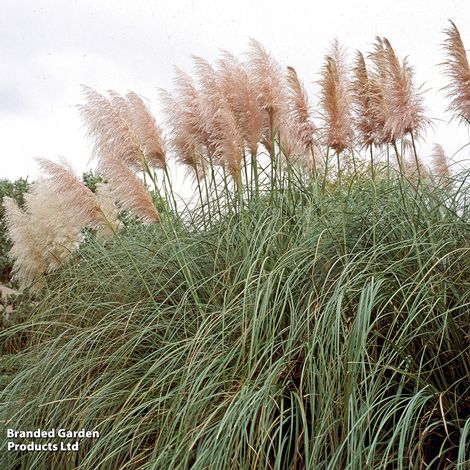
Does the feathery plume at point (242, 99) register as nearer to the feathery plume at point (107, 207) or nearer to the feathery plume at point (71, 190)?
the feathery plume at point (71, 190)

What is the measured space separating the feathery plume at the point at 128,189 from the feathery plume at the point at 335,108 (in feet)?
3.63

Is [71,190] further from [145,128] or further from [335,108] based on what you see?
[335,108]

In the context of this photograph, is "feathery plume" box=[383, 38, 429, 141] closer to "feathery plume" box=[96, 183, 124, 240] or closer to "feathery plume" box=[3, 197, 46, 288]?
"feathery plume" box=[96, 183, 124, 240]

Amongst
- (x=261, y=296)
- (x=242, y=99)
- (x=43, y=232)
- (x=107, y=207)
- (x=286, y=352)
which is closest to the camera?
(x=286, y=352)

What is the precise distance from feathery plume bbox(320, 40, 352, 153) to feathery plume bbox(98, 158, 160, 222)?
1107mm

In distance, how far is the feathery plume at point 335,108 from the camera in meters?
4.42

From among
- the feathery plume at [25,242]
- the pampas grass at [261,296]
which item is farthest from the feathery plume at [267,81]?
the feathery plume at [25,242]

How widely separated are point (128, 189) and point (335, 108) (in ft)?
4.16

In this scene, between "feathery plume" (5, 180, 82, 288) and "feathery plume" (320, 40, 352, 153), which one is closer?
"feathery plume" (320, 40, 352, 153)

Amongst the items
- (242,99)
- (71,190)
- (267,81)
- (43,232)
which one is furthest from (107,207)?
(267,81)

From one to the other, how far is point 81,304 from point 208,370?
73.1 inches

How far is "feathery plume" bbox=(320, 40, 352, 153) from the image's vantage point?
442 cm

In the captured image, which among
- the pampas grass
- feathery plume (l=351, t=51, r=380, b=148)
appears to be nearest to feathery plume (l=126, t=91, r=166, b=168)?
the pampas grass

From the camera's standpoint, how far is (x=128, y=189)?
4426 mm
